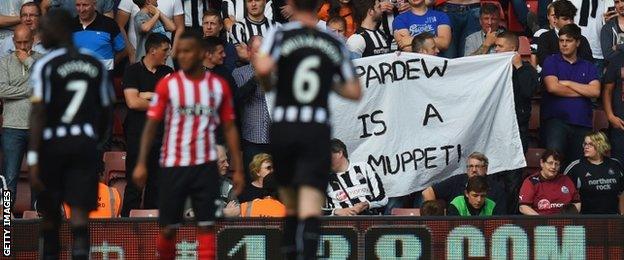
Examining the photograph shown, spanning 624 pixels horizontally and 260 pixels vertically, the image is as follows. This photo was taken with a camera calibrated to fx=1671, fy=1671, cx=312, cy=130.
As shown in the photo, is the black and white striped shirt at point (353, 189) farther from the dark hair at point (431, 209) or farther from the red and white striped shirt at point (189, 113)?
the red and white striped shirt at point (189, 113)

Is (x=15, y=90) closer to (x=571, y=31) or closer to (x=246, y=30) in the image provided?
A: (x=246, y=30)

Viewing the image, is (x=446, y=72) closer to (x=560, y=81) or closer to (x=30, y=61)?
(x=560, y=81)

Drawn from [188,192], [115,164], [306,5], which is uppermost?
[306,5]

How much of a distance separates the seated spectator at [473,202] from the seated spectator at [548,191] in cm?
72

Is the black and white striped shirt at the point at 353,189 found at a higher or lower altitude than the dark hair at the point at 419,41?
lower

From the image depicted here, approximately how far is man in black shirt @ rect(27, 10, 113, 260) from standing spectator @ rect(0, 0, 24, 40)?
6.16 m

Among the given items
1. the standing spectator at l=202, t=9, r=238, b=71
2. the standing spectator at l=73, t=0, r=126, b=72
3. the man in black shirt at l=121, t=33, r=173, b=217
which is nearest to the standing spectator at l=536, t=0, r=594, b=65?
the standing spectator at l=202, t=9, r=238, b=71

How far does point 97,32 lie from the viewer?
18.8 meters

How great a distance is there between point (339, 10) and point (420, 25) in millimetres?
1220

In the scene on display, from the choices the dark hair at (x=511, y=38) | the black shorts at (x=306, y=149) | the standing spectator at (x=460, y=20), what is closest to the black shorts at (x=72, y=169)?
the black shorts at (x=306, y=149)

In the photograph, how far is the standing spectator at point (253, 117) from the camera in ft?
60.8

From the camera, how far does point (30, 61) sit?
1833 centimetres

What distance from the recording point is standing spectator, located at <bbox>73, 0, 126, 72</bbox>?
61.5 ft

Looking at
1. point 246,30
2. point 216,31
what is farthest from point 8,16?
point 246,30
